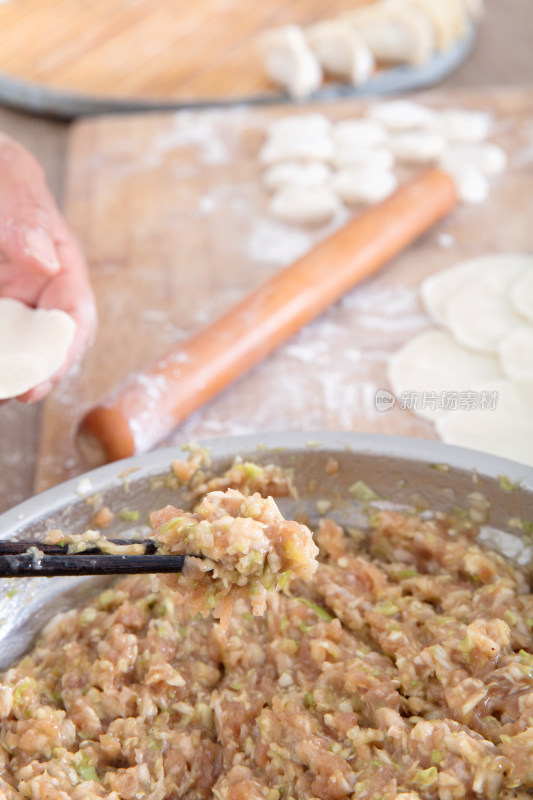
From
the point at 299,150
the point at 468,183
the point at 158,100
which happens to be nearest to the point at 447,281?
the point at 468,183

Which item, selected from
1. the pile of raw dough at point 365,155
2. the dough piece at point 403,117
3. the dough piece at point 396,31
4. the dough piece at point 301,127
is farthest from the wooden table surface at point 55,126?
the dough piece at point 301,127

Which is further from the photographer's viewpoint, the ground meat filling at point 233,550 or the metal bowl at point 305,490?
the metal bowl at point 305,490

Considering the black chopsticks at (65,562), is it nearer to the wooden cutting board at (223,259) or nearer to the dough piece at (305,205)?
the wooden cutting board at (223,259)

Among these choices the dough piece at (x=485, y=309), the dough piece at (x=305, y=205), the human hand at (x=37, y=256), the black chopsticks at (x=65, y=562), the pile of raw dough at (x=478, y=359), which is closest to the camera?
the black chopsticks at (x=65, y=562)

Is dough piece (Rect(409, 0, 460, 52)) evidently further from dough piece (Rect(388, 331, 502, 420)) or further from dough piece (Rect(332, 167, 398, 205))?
dough piece (Rect(388, 331, 502, 420))

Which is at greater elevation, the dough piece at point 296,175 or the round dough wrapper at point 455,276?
the dough piece at point 296,175

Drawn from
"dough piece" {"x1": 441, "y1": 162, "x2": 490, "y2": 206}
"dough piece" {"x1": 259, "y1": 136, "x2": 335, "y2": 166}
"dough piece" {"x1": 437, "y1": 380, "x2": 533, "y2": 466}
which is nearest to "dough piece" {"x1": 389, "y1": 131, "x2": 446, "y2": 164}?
"dough piece" {"x1": 441, "y1": 162, "x2": 490, "y2": 206}
